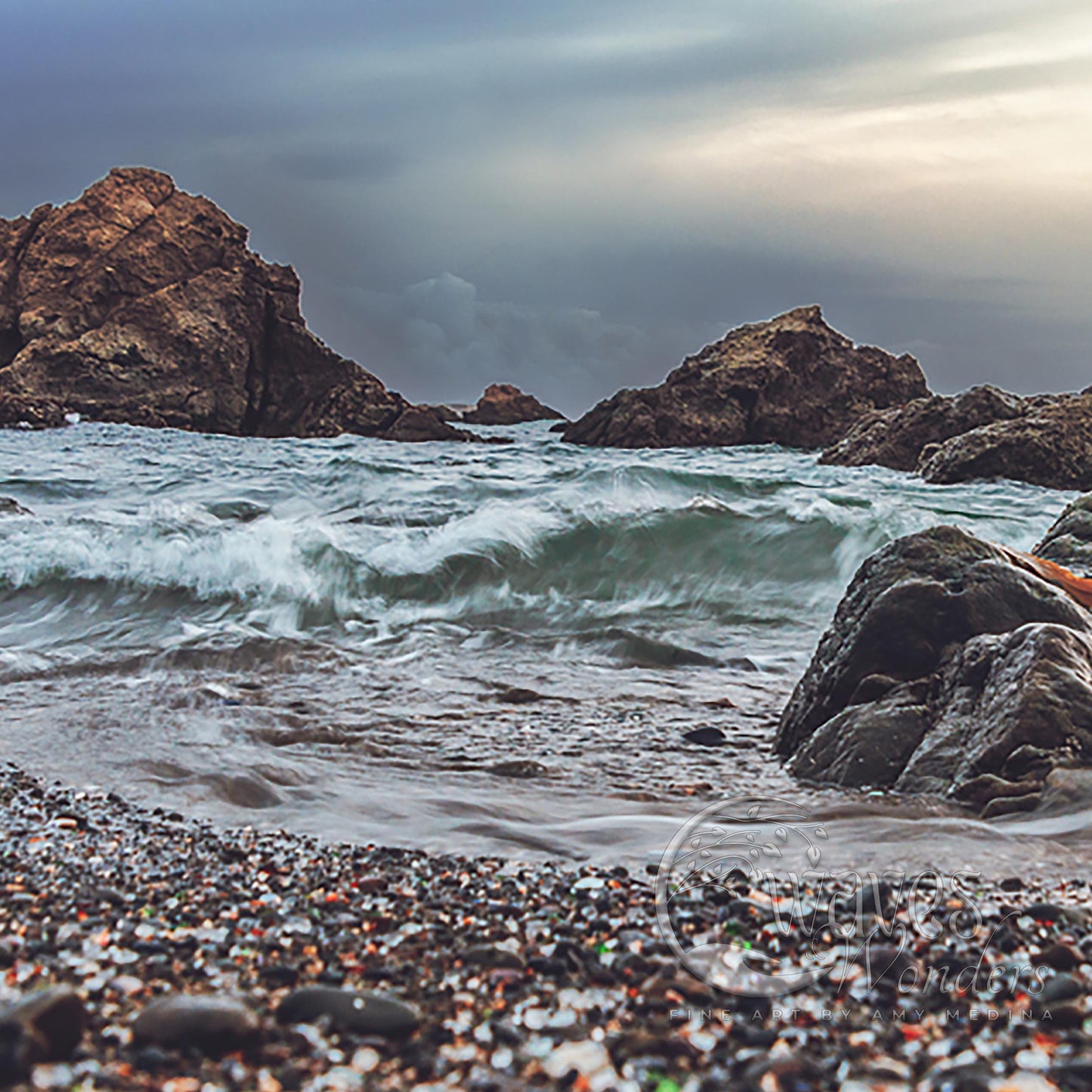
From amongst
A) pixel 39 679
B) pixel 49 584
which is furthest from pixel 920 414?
pixel 39 679

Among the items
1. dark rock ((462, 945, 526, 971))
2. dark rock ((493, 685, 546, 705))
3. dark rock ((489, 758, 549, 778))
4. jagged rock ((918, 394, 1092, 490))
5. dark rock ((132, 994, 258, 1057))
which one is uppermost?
jagged rock ((918, 394, 1092, 490))

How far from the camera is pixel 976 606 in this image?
3516 millimetres

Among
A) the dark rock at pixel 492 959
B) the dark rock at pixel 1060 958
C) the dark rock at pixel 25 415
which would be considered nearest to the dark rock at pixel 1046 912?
the dark rock at pixel 1060 958

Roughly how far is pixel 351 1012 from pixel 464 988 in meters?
0.20

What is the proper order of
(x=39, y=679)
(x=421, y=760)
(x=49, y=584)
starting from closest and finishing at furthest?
(x=421, y=760) → (x=39, y=679) → (x=49, y=584)

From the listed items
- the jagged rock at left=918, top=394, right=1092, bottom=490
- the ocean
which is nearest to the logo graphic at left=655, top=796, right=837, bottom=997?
the ocean

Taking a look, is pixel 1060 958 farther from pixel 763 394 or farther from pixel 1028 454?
pixel 763 394

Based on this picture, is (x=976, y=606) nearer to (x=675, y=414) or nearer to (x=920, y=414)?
(x=920, y=414)

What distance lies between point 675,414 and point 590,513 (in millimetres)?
21732

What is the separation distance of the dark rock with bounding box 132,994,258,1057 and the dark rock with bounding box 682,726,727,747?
2.47m

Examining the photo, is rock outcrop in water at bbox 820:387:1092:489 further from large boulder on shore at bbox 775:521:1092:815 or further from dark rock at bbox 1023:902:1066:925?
dark rock at bbox 1023:902:1066:925

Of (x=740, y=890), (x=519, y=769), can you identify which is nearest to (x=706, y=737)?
(x=519, y=769)

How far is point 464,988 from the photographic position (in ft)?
5.25

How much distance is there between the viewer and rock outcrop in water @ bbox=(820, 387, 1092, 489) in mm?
13477
